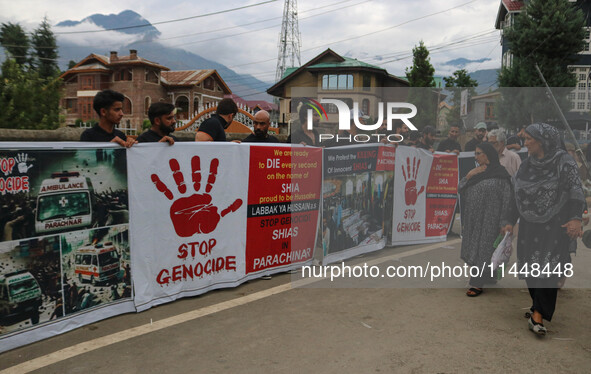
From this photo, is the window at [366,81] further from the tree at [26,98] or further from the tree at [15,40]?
the tree at [26,98]

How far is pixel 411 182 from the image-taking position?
8.02 metres

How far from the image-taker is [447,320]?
4555mm

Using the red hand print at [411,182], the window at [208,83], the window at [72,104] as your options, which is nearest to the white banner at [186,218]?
the red hand print at [411,182]

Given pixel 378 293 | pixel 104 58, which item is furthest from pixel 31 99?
pixel 104 58

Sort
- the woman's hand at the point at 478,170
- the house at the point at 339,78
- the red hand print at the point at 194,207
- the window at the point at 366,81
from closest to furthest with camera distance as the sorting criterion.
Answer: the red hand print at the point at 194,207, the woman's hand at the point at 478,170, the house at the point at 339,78, the window at the point at 366,81

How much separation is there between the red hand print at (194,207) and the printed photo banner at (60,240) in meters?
0.52

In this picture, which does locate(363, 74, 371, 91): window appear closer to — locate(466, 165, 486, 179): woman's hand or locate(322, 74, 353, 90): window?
locate(322, 74, 353, 90): window

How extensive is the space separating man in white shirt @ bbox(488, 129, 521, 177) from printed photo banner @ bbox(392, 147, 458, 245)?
5.39 ft

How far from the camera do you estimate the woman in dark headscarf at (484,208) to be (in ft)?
18.2

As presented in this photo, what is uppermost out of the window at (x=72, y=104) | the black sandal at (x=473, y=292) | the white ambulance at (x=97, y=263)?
the window at (x=72, y=104)

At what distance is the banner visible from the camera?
5.82 metres

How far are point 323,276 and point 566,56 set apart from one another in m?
28.1

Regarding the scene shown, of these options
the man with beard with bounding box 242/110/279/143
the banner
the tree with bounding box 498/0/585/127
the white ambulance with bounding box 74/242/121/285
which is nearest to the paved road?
the white ambulance with bounding box 74/242/121/285

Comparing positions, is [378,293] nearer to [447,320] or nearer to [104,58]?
[447,320]
